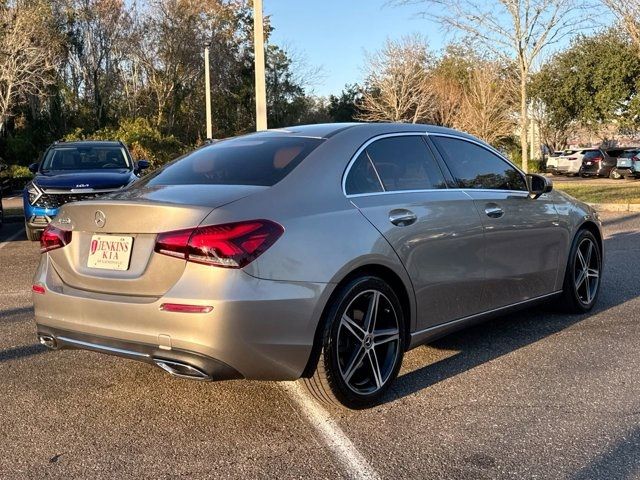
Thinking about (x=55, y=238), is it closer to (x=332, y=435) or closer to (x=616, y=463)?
(x=332, y=435)

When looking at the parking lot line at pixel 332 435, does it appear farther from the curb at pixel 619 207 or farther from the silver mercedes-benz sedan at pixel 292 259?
the curb at pixel 619 207

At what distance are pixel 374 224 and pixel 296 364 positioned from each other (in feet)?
3.06

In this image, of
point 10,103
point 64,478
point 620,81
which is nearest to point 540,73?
point 620,81

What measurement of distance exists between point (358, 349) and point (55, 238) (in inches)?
74.0

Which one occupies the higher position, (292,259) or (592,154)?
(292,259)

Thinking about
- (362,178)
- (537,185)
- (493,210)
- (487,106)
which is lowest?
(493,210)

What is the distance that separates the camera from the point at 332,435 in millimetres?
3477

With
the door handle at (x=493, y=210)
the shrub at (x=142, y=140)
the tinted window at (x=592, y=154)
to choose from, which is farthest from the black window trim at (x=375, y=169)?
the tinted window at (x=592, y=154)

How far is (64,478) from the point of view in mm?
3041

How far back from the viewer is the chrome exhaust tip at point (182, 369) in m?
3.30

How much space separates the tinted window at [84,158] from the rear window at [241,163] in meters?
6.91

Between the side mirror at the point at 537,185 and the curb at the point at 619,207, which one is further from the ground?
the side mirror at the point at 537,185

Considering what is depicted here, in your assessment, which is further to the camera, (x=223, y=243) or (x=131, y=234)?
(x=131, y=234)

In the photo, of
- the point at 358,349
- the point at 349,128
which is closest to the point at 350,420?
the point at 358,349
